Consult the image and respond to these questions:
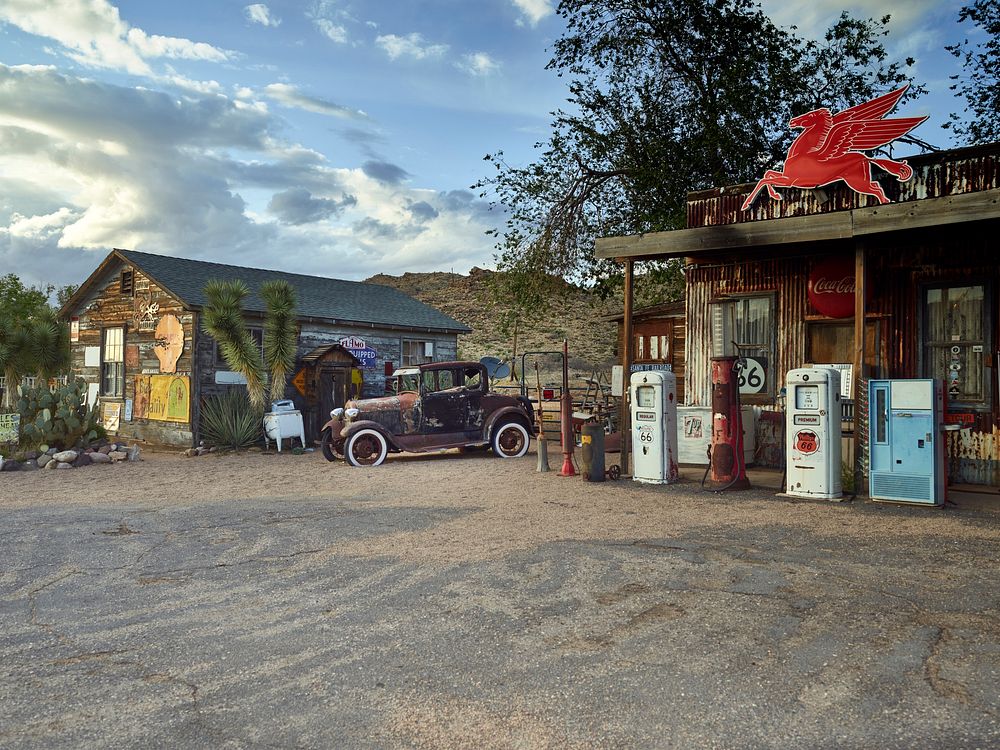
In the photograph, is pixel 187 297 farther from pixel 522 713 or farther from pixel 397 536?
pixel 522 713

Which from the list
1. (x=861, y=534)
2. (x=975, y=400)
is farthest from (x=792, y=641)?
(x=975, y=400)

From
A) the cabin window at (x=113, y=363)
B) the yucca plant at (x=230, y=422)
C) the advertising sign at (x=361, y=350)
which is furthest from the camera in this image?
the advertising sign at (x=361, y=350)

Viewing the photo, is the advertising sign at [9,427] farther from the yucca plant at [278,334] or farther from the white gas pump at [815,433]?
the white gas pump at [815,433]

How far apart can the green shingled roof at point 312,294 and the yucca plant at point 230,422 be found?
85.0 inches

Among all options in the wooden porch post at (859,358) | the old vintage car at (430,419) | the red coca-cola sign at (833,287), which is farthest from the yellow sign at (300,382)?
the wooden porch post at (859,358)

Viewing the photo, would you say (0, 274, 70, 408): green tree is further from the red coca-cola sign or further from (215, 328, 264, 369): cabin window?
the red coca-cola sign

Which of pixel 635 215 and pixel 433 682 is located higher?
pixel 635 215

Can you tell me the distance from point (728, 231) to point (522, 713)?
331 inches

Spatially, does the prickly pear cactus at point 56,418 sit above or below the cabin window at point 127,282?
below

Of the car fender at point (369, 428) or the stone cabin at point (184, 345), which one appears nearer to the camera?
the car fender at point (369, 428)

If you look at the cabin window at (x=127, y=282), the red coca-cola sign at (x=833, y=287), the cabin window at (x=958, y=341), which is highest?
the cabin window at (x=127, y=282)

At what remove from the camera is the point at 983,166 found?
34.8 ft

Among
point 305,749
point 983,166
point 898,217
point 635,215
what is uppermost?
point 635,215

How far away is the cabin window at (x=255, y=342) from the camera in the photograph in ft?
57.1
